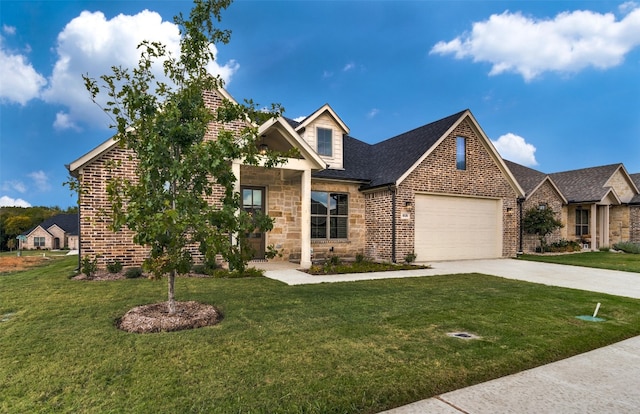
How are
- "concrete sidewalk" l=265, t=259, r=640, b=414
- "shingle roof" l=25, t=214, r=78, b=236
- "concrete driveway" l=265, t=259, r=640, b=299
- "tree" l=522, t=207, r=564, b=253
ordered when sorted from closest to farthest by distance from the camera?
"concrete sidewalk" l=265, t=259, r=640, b=414 < "concrete driveway" l=265, t=259, r=640, b=299 < "tree" l=522, t=207, r=564, b=253 < "shingle roof" l=25, t=214, r=78, b=236

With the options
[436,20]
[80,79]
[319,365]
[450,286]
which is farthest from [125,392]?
[436,20]

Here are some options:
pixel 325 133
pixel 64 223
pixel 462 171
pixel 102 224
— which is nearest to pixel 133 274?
pixel 102 224

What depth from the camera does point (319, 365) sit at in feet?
12.0

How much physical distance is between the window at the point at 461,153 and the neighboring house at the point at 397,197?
0.14 feet

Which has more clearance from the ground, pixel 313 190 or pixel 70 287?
pixel 313 190

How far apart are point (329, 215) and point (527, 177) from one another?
13872 millimetres

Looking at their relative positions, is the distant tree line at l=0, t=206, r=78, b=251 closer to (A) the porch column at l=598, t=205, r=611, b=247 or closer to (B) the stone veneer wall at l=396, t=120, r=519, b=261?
(B) the stone veneer wall at l=396, t=120, r=519, b=261

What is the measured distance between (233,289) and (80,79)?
4.87m

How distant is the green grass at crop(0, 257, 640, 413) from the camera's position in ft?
9.89

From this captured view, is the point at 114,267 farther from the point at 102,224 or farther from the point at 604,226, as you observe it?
the point at 604,226

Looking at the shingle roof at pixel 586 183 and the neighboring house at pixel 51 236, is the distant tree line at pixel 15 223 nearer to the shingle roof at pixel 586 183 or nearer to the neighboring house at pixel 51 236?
the neighboring house at pixel 51 236

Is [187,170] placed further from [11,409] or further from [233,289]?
[233,289]

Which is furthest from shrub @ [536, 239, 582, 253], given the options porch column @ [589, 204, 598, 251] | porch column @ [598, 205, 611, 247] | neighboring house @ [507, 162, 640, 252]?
porch column @ [598, 205, 611, 247]

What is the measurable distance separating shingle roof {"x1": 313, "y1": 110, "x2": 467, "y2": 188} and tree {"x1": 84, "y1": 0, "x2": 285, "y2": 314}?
8399 mm
